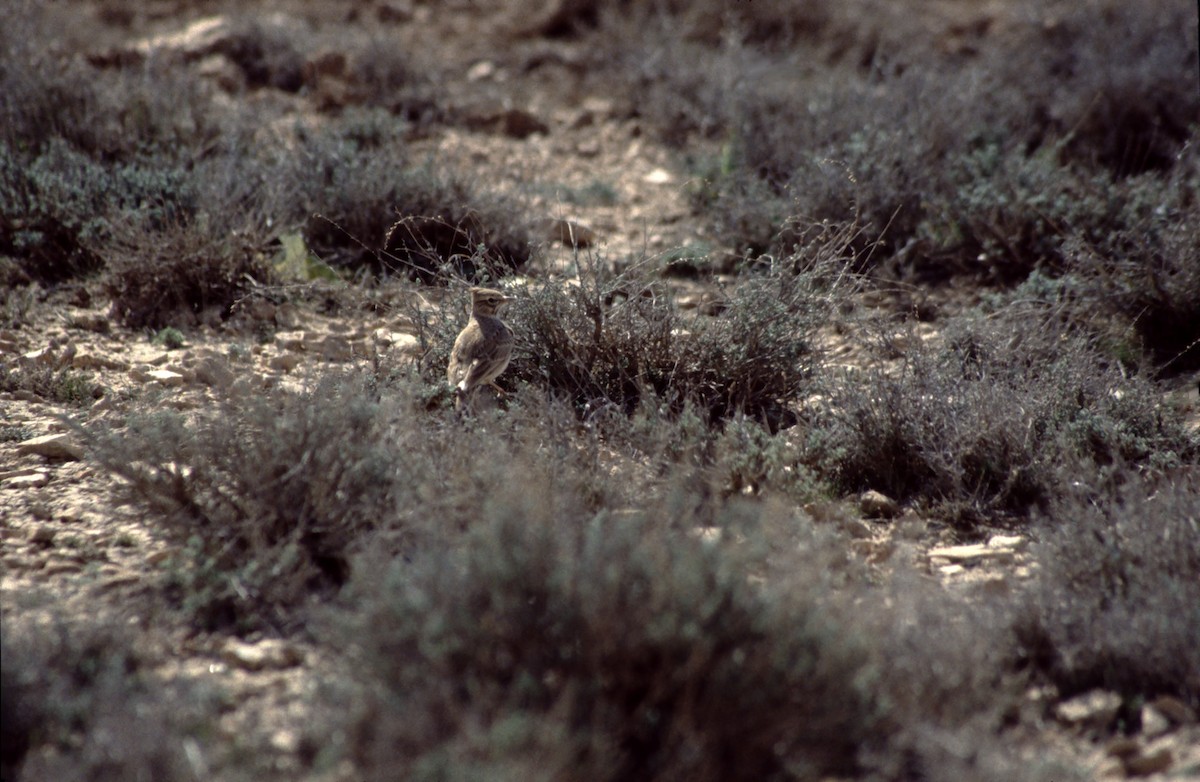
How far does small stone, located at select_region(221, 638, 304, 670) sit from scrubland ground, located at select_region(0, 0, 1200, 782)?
0.05 feet

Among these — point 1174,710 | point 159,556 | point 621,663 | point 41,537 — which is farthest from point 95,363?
point 1174,710

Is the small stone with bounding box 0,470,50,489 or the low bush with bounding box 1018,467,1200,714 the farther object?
the small stone with bounding box 0,470,50,489

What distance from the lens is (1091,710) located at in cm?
330

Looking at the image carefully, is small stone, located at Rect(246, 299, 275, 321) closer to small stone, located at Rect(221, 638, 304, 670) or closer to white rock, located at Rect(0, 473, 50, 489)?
white rock, located at Rect(0, 473, 50, 489)

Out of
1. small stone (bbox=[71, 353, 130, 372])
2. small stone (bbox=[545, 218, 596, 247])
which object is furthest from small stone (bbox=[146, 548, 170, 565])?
small stone (bbox=[545, 218, 596, 247])

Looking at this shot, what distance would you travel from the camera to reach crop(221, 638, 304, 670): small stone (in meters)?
3.36

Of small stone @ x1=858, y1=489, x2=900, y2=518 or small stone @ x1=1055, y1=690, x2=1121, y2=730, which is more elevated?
small stone @ x1=1055, y1=690, x2=1121, y2=730

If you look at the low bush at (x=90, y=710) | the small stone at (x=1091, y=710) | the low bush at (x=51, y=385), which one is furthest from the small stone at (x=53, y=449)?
the small stone at (x=1091, y=710)

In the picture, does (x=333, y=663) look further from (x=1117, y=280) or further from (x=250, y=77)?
(x=250, y=77)

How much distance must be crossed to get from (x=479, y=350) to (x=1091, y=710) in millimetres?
2951

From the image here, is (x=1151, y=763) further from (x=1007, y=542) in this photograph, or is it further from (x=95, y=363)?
(x=95, y=363)

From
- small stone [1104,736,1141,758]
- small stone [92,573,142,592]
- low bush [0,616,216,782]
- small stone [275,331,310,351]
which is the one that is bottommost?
small stone [275,331,310,351]

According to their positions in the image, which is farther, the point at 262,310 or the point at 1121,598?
the point at 262,310

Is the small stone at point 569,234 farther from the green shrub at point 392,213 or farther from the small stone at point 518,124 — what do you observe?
the small stone at point 518,124
